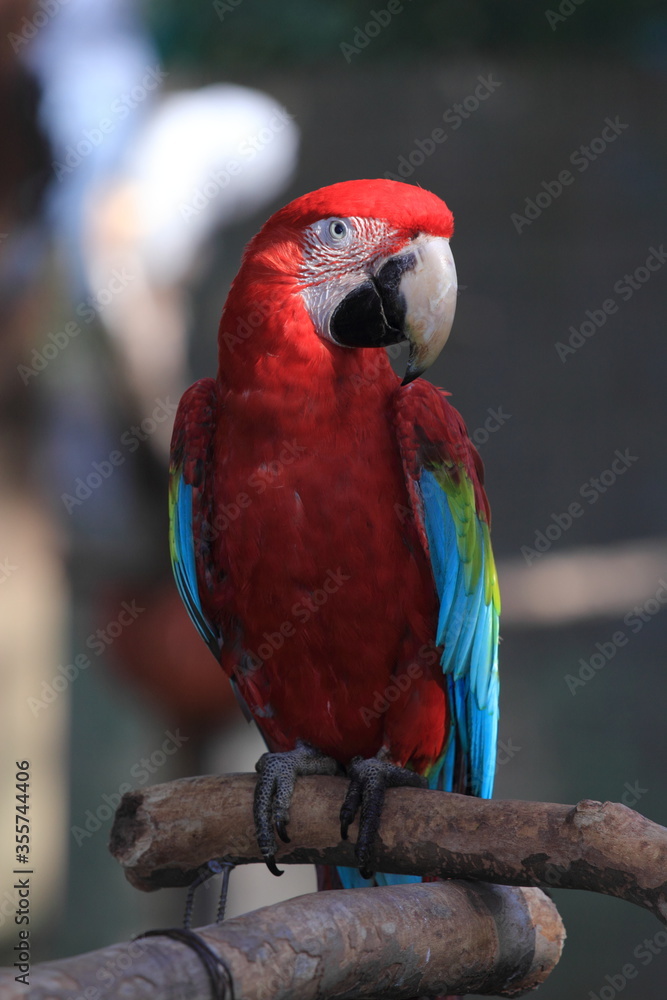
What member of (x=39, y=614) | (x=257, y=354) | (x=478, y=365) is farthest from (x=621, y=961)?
(x=257, y=354)

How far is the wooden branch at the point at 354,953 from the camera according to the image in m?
0.81

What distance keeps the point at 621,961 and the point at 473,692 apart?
1.88 m

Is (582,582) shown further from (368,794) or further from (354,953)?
(354,953)

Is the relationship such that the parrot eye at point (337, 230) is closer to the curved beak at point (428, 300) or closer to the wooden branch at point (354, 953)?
the curved beak at point (428, 300)

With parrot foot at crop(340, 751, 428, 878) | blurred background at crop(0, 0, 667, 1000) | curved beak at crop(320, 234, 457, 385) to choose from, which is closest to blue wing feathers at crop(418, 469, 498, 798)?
parrot foot at crop(340, 751, 428, 878)

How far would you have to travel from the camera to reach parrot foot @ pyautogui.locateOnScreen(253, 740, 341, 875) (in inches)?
55.6

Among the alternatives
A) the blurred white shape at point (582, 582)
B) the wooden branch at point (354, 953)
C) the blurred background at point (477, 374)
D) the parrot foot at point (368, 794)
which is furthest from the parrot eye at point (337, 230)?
the blurred white shape at point (582, 582)

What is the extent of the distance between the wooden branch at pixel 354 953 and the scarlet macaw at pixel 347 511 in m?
0.19

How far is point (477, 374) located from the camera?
3086mm

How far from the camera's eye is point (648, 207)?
301cm

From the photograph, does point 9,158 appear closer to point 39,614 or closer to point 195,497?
point 195,497

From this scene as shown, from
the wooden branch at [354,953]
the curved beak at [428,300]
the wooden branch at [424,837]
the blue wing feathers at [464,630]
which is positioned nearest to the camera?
the wooden branch at [354,953]


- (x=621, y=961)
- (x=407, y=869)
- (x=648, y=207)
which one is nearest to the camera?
(x=407, y=869)

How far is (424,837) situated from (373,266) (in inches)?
35.3
